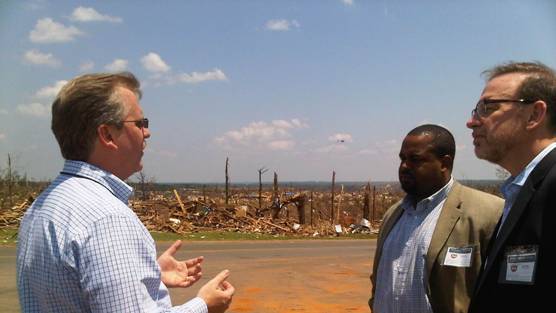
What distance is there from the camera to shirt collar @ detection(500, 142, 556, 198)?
2453mm

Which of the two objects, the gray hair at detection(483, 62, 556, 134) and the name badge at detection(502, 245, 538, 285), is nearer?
the name badge at detection(502, 245, 538, 285)

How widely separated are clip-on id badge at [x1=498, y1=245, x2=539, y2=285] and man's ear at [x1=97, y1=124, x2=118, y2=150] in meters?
1.75

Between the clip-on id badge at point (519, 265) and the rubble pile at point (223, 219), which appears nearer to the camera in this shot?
the clip-on id badge at point (519, 265)

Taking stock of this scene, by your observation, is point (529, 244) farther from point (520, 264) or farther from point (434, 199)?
point (434, 199)

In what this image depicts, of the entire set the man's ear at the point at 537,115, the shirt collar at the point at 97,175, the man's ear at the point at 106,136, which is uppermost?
the man's ear at the point at 537,115

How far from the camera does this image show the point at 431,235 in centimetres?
366

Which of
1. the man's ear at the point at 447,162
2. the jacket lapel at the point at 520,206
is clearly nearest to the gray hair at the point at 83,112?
the jacket lapel at the point at 520,206

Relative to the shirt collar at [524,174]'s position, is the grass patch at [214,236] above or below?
below

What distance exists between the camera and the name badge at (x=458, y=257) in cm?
342

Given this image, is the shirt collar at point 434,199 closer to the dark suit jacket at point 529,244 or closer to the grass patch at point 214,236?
the dark suit jacket at point 529,244

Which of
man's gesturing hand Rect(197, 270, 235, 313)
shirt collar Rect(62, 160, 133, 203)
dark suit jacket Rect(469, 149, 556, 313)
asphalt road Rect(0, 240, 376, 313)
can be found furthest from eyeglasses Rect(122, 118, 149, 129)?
asphalt road Rect(0, 240, 376, 313)

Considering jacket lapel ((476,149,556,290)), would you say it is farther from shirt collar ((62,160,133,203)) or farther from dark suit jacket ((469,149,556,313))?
shirt collar ((62,160,133,203))

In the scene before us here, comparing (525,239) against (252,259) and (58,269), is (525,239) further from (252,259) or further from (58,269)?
(252,259)

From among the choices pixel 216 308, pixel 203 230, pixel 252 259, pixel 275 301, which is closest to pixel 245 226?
pixel 203 230
